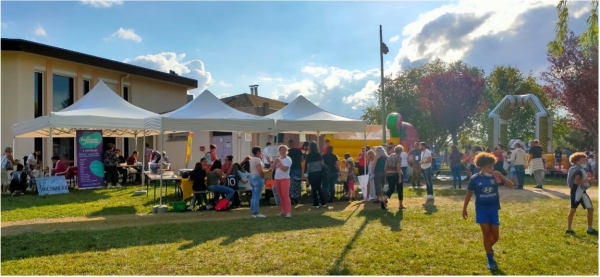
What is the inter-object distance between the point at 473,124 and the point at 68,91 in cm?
3561

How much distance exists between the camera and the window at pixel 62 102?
2033cm

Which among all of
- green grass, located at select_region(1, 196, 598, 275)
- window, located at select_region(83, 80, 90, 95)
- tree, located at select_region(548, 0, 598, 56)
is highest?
window, located at select_region(83, 80, 90, 95)

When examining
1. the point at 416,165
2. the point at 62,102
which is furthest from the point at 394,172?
the point at 62,102

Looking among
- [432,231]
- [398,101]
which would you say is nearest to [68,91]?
[432,231]

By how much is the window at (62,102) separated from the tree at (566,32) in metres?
18.7

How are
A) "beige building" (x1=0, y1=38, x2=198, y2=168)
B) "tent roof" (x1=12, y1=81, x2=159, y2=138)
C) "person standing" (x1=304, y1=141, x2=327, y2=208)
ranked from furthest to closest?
"beige building" (x1=0, y1=38, x2=198, y2=168)
"tent roof" (x1=12, y1=81, x2=159, y2=138)
"person standing" (x1=304, y1=141, x2=327, y2=208)

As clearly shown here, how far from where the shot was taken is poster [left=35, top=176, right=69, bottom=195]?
13.8m

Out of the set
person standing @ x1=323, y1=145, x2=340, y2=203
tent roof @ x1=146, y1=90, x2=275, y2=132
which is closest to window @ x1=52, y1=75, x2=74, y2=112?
tent roof @ x1=146, y1=90, x2=275, y2=132

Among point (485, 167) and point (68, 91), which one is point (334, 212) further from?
point (68, 91)

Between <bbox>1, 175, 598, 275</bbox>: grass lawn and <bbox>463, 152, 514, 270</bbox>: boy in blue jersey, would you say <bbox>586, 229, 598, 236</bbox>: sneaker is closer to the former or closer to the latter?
<bbox>1, 175, 598, 275</bbox>: grass lawn

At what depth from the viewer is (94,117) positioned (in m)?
14.1

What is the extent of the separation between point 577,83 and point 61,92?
24.6 metres

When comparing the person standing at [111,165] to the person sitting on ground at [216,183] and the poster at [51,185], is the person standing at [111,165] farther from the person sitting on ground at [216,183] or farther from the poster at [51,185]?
the person sitting on ground at [216,183]

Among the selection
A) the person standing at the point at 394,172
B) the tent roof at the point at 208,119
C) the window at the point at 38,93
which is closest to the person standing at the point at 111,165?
the tent roof at the point at 208,119
